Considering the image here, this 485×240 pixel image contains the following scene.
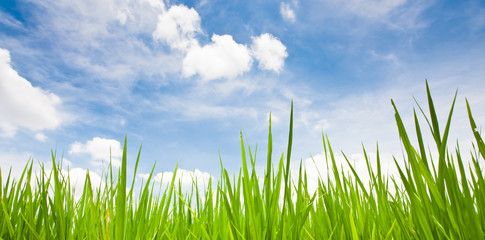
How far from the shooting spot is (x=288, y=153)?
72cm

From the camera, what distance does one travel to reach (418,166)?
73 cm

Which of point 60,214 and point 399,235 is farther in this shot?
point 399,235

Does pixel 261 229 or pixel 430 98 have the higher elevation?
pixel 430 98

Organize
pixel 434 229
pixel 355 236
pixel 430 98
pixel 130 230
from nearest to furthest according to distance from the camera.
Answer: pixel 430 98
pixel 434 229
pixel 355 236
pixel 130 230

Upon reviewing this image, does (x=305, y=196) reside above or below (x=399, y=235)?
above

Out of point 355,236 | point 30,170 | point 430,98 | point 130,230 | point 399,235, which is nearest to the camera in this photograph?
point 430,98

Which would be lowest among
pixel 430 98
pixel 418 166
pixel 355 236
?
pixel 355 236

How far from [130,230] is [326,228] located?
2.40ft

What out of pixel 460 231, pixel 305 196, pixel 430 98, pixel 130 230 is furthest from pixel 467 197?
pixel 130 230

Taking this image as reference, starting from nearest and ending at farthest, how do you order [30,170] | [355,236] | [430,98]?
[430,98], [355,236], [30,170]

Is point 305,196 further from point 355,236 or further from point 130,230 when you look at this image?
point 130,230

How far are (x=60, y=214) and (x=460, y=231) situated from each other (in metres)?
1.06

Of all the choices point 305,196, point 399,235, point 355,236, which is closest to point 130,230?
point 305,196

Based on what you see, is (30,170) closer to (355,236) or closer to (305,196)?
(305,196)
